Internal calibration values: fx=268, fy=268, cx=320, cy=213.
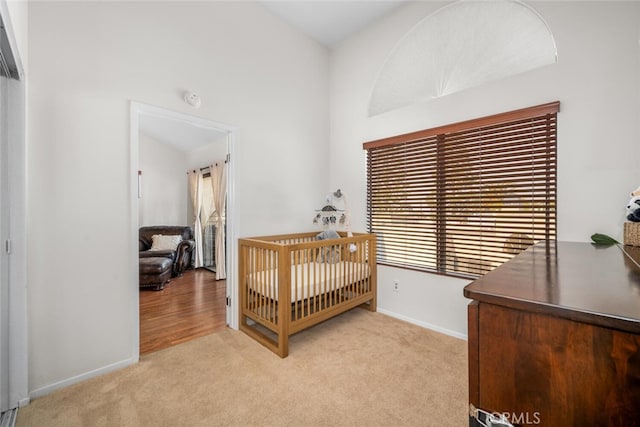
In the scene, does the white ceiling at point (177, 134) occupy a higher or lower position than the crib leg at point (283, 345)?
higher

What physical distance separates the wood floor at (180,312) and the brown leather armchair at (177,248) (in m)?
0.33

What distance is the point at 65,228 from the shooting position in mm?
1741

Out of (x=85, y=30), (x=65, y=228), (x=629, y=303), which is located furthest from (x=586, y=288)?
(x=85, y=30)

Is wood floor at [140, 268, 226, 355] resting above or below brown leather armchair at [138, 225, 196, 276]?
below

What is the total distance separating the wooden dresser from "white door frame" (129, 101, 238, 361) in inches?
88.3

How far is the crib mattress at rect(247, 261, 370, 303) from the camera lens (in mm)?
2207

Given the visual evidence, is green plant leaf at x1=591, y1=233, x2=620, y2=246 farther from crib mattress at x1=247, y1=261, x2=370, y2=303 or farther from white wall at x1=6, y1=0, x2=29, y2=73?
white wall at x1=6, y1=0, x2=29, y2=73

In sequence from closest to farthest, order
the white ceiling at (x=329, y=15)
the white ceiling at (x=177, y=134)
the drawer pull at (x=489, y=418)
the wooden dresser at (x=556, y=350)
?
the wooden dresser at (x=556, y=350) → the drawer pull at (x=489, y=418) → the white ceiling at (x=329, y=15) → the white ceiling at (x=177, y=134)

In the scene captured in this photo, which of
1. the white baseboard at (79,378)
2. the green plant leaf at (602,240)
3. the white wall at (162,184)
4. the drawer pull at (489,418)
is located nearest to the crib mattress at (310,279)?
the white baseboard at (79,378)

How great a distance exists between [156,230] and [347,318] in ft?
12.8

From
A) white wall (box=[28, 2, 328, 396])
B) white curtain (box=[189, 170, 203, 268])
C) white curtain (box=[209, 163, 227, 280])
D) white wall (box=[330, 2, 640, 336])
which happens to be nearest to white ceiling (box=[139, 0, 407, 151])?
white wall (box=[28, 2, 328, 396])

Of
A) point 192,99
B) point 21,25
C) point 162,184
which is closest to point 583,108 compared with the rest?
point 192,99

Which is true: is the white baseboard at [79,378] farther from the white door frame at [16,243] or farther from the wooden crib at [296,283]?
the wooden crib at [296,283]

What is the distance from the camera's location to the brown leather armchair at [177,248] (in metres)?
4.25
